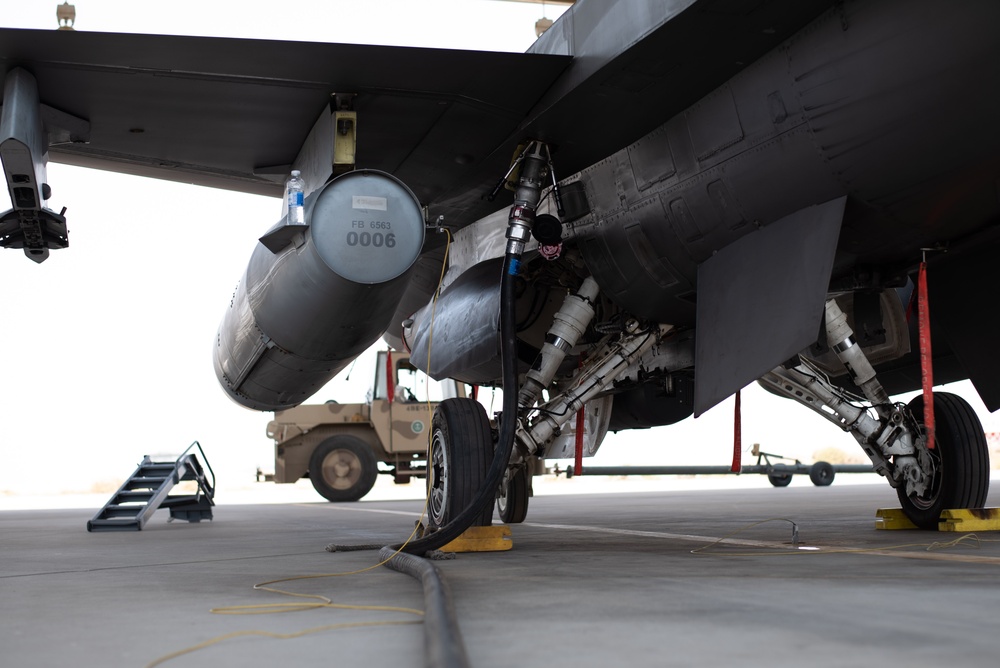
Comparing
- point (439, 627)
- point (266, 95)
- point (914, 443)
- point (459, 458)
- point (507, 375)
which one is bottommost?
point (439, 627)

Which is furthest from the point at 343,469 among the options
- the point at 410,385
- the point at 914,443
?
the point at 914,443

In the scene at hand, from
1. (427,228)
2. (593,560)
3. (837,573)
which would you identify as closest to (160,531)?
(427,228)

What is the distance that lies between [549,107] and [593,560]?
2.44m

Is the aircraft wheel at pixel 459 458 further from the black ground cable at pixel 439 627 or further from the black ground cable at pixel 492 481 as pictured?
the black ground cable at pixel 439 627

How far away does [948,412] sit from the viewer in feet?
19.9

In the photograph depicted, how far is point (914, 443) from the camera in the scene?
5949 mm

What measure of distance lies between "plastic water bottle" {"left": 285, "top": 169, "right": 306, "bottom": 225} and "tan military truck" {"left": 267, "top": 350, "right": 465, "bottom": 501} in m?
10.8

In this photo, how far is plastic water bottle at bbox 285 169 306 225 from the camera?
513 cm

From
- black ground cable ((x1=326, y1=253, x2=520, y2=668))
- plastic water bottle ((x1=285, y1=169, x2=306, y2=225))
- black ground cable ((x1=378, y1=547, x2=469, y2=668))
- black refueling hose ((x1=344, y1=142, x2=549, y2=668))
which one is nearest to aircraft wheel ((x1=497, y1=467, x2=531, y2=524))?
black ground cable ((x1=326, y1=253, x2=520, y2=668))

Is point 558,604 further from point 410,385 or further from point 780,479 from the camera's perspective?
point 780,479

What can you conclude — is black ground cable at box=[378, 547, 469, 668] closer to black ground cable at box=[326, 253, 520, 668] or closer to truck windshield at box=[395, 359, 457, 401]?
black ground cable at box=[326, 253, 520, 668]

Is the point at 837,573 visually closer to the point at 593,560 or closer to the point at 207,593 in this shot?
the point at 593,560

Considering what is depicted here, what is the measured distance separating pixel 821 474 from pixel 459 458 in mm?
14469

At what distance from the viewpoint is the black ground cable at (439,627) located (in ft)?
6.36
